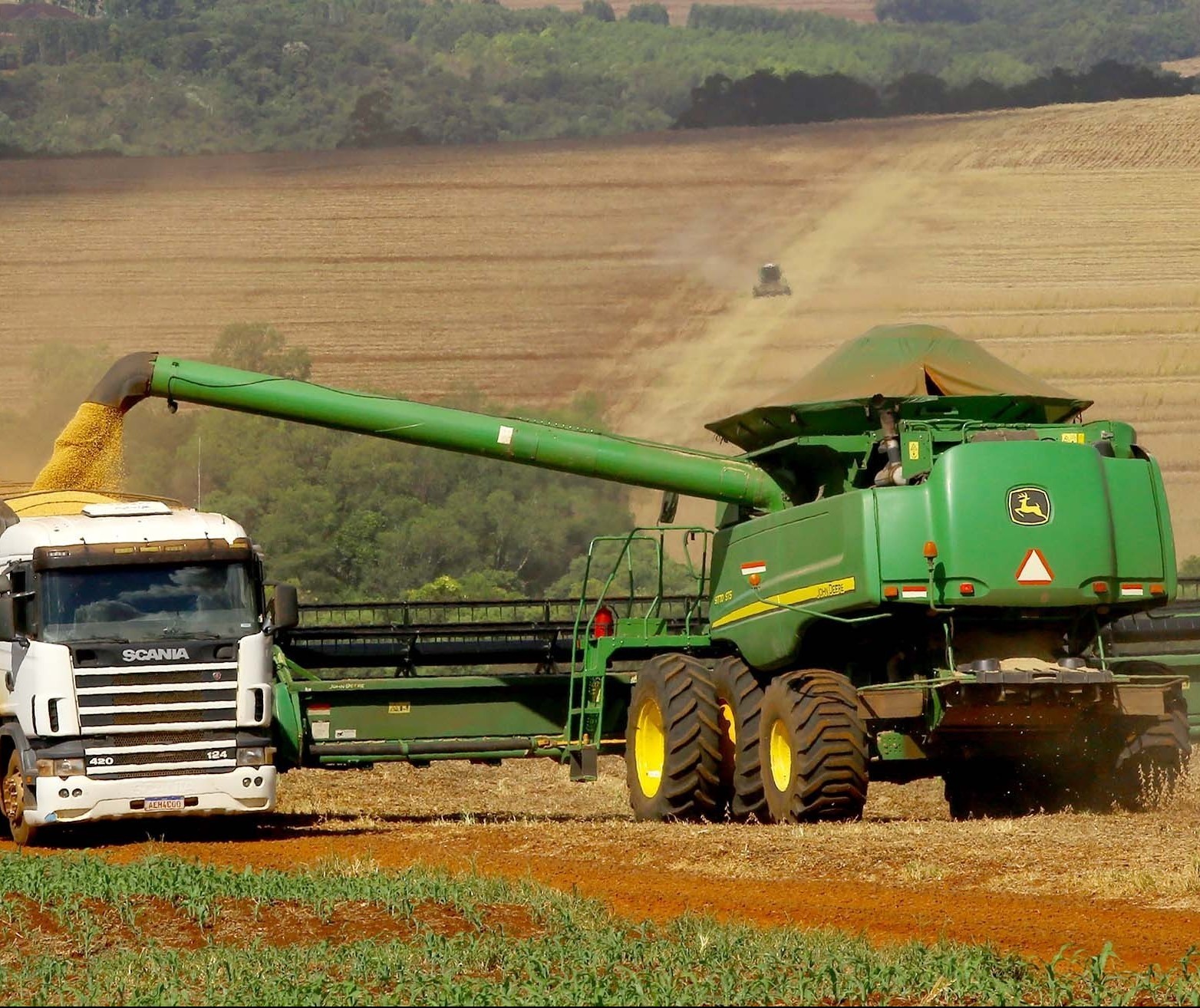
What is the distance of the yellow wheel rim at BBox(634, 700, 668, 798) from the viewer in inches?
684

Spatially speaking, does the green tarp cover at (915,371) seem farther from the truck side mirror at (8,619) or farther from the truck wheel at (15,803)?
the truck wheel at (15,803)

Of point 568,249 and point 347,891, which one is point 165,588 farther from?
point 568,249

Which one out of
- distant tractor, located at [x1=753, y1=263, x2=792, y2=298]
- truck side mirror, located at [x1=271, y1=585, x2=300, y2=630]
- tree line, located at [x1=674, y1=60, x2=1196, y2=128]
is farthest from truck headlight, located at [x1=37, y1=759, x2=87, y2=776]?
tree line, located at [x1=674, y1=60, x2=1196, y2=128]

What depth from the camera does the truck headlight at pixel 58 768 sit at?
14883 mm

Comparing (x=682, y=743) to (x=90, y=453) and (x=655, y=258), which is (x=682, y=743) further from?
(x=655, y=258)

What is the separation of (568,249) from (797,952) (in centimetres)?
7575

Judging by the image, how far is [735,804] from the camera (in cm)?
1653

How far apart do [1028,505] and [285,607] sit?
18.3 feet

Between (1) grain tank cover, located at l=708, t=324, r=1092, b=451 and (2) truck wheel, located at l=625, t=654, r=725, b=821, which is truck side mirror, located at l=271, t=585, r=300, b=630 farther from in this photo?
(1) grain tank cover, located at l=708, t=324, r=1092, b=451

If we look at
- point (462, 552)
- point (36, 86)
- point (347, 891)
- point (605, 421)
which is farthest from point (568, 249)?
point (347, 891)

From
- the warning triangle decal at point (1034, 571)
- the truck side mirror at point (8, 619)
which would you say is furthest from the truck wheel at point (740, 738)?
the truck side mirror at point (8, 619)

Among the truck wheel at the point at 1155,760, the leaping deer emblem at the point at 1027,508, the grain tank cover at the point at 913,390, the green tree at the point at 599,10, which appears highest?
the green tree at the point at 599,10

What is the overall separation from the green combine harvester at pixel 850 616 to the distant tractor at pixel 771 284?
56.7 m

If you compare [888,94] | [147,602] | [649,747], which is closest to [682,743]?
[649,747]
